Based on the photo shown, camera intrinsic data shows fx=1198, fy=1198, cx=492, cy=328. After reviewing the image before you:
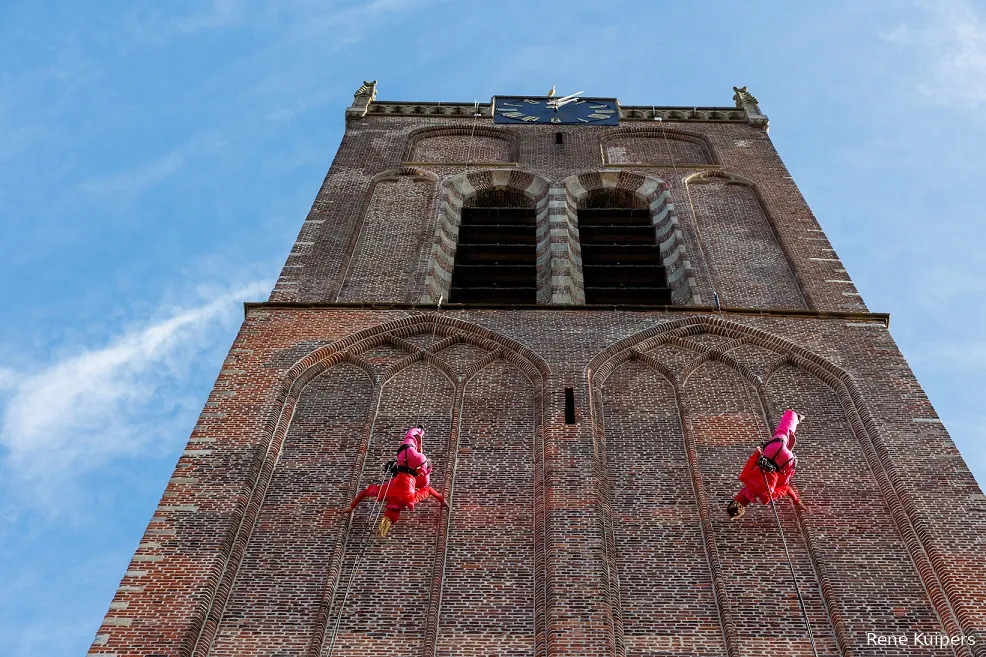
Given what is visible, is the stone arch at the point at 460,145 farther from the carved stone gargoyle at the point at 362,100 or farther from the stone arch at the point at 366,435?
the stone arch at the point at 366,435

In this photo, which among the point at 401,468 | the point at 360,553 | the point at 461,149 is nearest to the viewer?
the point at 360,553

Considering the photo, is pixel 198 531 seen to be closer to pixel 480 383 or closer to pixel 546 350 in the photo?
pixel 480 383

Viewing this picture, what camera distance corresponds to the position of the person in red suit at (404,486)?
13914 millimetres

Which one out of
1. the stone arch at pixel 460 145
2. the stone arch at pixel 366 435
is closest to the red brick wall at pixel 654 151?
the stone arch at pixel 460 145

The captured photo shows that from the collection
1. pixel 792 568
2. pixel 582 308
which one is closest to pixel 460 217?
pixel 582 308

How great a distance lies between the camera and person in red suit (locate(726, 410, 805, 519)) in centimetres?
1377

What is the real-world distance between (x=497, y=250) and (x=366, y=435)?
840 centimetres

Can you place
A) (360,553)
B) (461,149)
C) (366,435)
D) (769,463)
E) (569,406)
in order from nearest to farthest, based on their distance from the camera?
(360,553), (769,463), (366,435), (569,406), (461,149)

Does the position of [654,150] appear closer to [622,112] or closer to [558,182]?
[622,112]

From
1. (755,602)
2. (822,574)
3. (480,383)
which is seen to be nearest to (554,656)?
(755,602)

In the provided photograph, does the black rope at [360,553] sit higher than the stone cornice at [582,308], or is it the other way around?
the stone cornice at [582,308]

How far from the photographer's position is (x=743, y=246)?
22375mm

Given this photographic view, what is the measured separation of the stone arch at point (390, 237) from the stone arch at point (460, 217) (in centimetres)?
28

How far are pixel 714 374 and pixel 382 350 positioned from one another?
4948 mm
